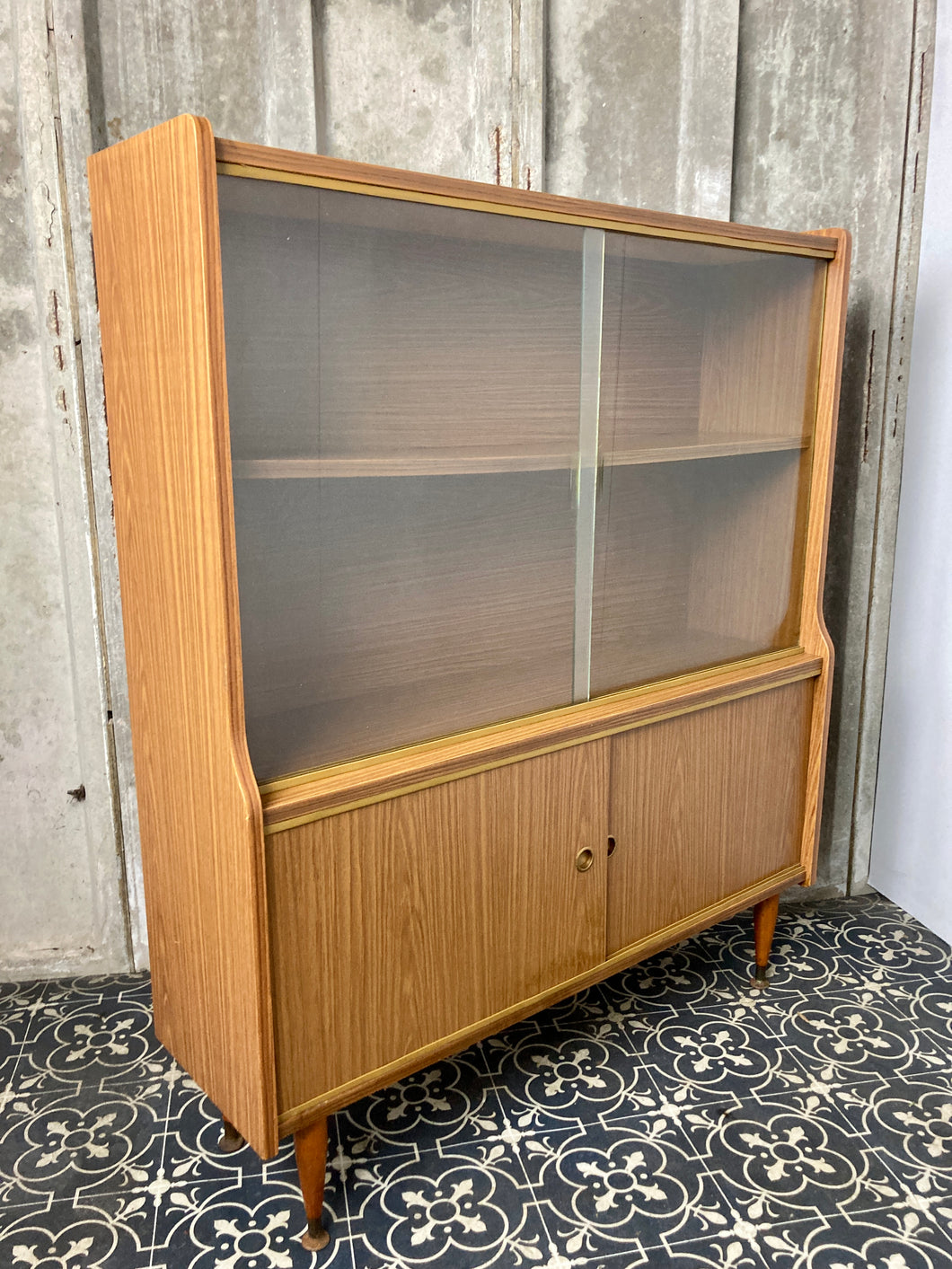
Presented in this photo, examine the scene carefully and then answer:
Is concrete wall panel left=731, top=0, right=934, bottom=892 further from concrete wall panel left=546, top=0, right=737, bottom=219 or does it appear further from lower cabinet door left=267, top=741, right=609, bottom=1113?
lower cabinet door left=267, top=741, right=609, bottom=1113

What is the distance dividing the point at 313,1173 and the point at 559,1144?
0.43 meters

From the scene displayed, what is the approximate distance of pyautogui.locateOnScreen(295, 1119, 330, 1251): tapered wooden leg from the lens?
1356 mm

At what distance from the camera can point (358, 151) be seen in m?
1.76

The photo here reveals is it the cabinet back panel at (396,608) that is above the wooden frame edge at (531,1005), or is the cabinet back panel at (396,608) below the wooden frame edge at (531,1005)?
above

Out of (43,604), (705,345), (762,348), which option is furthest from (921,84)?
(43,604)

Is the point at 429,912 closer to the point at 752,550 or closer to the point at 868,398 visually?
the point at 752,550

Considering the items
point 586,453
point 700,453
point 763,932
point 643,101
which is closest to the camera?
point 586,453

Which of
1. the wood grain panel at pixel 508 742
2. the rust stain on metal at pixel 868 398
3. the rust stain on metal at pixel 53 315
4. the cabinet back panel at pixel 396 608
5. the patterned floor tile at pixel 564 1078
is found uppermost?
the rust stain on metal at pixel 53 315

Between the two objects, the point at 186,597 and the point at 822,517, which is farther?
the point at 822,517

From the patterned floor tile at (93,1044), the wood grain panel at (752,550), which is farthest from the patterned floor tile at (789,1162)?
the patterned floor tile at (93,1044)

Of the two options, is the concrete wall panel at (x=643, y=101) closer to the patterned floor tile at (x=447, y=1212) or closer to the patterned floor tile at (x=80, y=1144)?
the patterned floor tile at (x=447, y=1212)

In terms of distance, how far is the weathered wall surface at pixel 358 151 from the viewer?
1.67 meters

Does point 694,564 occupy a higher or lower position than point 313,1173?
higher

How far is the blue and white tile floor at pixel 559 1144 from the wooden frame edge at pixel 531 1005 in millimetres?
214
